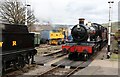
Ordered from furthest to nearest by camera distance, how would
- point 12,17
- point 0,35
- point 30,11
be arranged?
point 30,11, point 12,17, point 0,35

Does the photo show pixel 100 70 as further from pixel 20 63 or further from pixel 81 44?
pixel 81 44

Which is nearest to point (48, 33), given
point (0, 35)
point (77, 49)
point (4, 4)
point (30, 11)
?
point (30, 11)

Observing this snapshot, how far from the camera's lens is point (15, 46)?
13258mm

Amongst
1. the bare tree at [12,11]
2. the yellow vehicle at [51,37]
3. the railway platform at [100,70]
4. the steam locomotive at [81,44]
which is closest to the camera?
the railway platform at [100,70]

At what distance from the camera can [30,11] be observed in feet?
152

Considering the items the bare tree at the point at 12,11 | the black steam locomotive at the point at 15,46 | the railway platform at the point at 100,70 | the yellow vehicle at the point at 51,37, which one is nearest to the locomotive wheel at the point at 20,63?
the black steam locomotive at the point at 15,46

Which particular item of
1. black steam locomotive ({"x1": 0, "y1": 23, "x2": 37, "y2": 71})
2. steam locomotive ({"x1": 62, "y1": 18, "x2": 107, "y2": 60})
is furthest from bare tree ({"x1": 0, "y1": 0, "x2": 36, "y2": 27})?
black steam locomotive ({"x1": 0, "y1": 23, "x2": 37, "y2": 71})

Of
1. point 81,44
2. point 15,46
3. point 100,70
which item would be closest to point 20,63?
point 15,46

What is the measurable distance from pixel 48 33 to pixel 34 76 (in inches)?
1211

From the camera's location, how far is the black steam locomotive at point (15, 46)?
12102 millimetres

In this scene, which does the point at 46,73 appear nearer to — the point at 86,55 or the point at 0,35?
the point at 0,35

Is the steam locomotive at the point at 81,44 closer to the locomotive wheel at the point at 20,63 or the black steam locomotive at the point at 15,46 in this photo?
the black steam locomotive at the point at 15,46

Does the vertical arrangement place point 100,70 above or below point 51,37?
below

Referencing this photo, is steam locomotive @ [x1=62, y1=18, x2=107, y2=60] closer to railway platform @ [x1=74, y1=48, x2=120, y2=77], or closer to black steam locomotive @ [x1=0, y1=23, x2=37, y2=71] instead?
railway platform @ [x1=74, y1=48, x2=120, y2=77]
